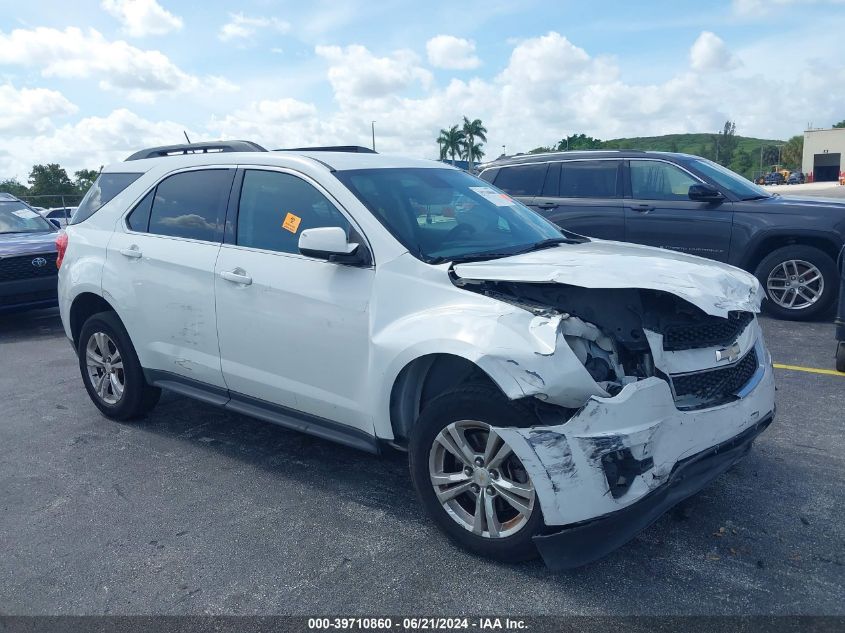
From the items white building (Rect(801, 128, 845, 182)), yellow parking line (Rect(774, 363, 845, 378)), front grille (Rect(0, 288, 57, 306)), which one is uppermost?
white building (Rect(801, 128, 845, 182))

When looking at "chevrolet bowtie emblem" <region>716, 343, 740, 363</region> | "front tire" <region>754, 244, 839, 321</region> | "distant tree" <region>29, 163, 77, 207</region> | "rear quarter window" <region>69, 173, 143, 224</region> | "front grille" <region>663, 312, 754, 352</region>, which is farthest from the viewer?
"distant tree" <region>29, 163, 77, 207</region>

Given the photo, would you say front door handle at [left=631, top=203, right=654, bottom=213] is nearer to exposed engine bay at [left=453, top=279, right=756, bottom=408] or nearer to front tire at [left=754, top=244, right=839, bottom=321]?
front tire at [left=754, top=244, right=839, bottom=321]

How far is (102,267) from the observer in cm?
492

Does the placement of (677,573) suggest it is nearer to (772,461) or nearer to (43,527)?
(772,461)

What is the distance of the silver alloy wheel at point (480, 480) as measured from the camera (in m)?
2.95

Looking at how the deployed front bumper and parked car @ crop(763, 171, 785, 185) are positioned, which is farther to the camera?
parked car @ crop(763, 171, 785, 185)

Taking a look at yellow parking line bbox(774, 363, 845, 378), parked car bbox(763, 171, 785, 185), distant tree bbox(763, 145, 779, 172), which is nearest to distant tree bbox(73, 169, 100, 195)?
yellow parking line bbox(774, 363, 845, 378)

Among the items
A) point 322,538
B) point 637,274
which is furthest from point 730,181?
point 322,538

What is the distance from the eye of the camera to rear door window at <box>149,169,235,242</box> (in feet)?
14.2

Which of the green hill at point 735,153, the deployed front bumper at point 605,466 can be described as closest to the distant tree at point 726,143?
the green hill at point 735,153

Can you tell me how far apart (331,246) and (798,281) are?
248 inches

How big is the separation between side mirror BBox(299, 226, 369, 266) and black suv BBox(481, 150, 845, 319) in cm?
572

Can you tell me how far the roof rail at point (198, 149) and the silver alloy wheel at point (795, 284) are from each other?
19.4ft

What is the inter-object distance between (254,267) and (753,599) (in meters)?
2.89
